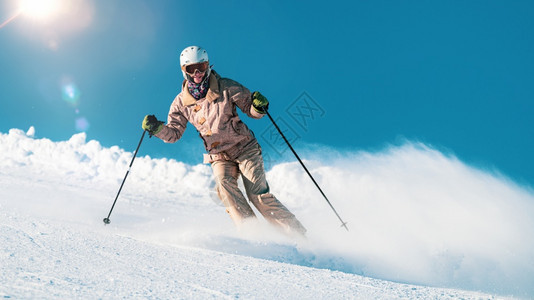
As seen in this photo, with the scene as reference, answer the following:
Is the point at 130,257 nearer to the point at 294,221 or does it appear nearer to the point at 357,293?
the point at 357,293

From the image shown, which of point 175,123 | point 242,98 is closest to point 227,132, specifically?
point 242,98

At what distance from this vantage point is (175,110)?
19.2 feet

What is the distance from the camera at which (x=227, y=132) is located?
5.47 m

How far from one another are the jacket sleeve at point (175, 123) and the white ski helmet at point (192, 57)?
0.63 meters

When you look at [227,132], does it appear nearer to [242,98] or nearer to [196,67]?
[242,98]

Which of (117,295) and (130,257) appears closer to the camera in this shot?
(117,295)

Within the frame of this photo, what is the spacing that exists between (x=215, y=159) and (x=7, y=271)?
3592 mm

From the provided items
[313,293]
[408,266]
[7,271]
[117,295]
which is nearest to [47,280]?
[7,271]

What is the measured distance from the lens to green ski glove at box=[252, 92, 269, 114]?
5.37m

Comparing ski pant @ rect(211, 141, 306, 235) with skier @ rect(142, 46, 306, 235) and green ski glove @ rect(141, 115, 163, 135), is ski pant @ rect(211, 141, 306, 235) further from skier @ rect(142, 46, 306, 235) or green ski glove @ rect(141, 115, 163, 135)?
green ski glove @ rect(141, 115, 163, 135)

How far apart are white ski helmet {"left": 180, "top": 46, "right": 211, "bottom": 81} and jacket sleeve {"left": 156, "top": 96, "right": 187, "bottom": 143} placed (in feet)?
2.08

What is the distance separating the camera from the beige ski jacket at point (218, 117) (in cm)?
541

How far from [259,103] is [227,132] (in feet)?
2.17

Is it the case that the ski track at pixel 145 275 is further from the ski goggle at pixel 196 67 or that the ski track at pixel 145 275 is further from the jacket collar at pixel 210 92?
the ski goggle at pixel 196 67
